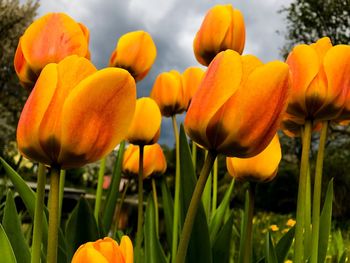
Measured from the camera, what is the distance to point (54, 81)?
64cm

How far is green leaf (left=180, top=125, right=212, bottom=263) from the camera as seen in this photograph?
98cm

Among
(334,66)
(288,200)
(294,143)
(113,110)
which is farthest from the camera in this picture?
(294,143)

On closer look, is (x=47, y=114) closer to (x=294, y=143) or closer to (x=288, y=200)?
(x=288, y=200)

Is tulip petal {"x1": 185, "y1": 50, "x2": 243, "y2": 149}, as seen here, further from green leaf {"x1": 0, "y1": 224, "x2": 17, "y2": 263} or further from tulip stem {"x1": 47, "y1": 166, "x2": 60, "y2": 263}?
green leaf {"x1": 0, "y1": 224, "x2": 17, "y2": 263}

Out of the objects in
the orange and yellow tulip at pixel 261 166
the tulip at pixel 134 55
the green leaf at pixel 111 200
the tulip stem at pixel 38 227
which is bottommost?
the green leaf at pixel 111 200

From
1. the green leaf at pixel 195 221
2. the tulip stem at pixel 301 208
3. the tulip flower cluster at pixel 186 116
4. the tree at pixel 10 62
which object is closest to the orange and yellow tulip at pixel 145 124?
the tulip flower cluster at pixel 186 116

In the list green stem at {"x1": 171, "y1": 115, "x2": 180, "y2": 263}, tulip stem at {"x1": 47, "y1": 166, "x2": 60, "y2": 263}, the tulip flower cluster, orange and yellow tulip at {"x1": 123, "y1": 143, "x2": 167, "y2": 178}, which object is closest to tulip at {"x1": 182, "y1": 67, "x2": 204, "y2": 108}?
the tulip flower cluster

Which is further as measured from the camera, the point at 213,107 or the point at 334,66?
the point at 334,66

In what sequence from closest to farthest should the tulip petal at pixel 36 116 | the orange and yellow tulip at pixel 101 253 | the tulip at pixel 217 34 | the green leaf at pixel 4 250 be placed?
the orange and yellow tulip at pixel 101 253
the tulip petal at pixel 36 116
the green leaf at pixel 4 250
the tulip at pixel 217 34

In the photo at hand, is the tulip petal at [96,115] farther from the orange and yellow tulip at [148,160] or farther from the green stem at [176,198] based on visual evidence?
the orange and yellow tulip at [148,160]

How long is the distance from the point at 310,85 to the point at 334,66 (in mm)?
63

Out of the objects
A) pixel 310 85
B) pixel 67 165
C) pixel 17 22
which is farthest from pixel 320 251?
pixel 17 22

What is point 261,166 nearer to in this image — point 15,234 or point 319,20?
point 15,234

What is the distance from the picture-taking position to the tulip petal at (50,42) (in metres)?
1.01
